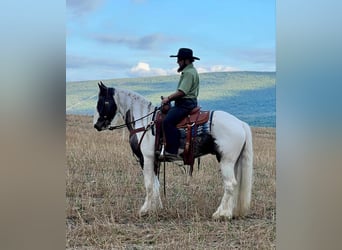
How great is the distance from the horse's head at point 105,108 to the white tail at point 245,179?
709 millimetres

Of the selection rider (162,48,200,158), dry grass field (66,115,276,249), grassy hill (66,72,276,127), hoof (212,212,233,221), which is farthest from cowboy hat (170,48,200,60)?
hoof (212,212,233,221)

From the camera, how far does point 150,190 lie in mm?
2529

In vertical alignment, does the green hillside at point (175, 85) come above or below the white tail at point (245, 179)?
above

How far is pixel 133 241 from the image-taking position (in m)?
2.43

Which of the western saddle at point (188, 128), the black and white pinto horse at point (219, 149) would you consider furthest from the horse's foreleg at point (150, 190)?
the western saddle at point (188, 128)

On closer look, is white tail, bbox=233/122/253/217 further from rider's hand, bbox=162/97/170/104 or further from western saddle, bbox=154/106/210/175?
rider's hand, bbox=162/97/170/104

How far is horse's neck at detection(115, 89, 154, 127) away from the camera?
2.57 metres

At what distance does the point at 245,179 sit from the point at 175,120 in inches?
18.9

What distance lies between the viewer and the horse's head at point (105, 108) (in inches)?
101

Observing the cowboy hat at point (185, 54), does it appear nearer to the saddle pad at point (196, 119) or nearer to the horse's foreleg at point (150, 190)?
the saddle pad at point (196, 119)
